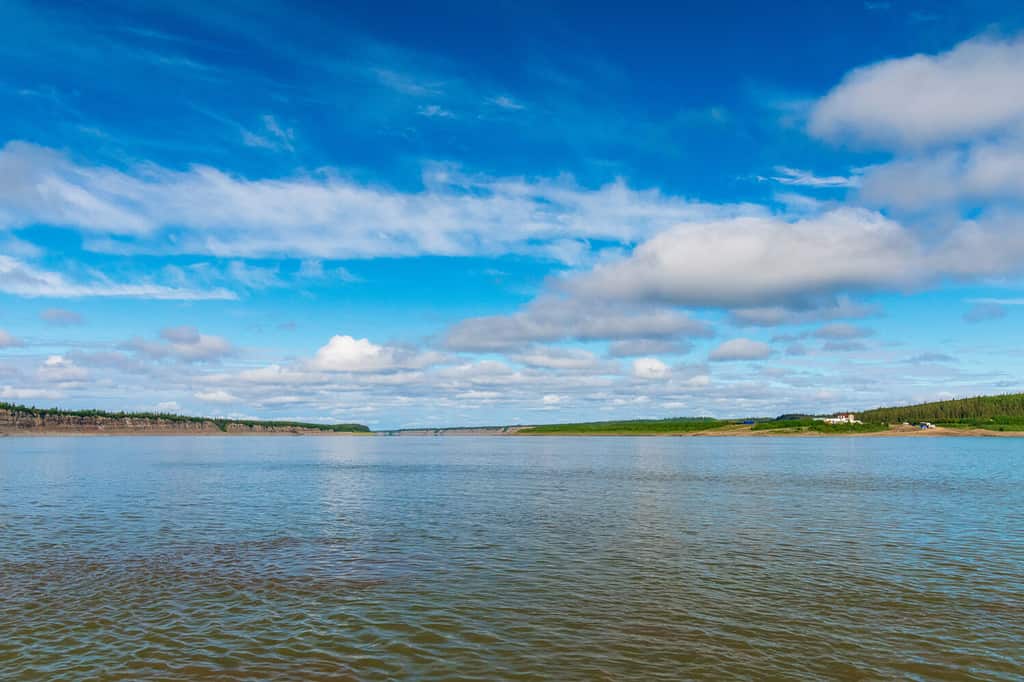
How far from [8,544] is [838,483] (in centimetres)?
7920

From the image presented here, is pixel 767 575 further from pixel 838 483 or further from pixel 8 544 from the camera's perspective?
pixel 838 483

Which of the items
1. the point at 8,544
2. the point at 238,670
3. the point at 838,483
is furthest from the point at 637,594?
the point at 838,483

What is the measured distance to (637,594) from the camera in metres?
27.0

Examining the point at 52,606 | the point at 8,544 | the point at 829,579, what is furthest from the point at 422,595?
the point at 8,544

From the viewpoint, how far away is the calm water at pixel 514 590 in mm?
19766

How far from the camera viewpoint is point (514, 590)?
2761 centimetres

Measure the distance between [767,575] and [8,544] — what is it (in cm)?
4214

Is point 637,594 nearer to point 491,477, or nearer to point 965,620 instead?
point 965,620

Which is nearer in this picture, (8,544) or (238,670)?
(238,670)

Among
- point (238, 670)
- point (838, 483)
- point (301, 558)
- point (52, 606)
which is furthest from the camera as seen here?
point (838, 483)

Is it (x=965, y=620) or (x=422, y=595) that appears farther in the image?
(x=422, y=595)

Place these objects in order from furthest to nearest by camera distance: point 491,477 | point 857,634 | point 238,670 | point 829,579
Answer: point 491,477, point 829,579, point 857,634, point 238,670

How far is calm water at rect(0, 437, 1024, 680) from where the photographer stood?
778 inches

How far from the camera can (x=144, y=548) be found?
36.6m
